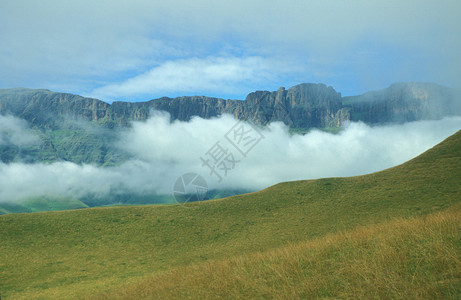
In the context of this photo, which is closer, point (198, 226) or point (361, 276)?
point (361, 276)

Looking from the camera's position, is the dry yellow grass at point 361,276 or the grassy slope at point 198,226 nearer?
the dry yellow grass at point 361,276

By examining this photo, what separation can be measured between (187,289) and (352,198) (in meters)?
39.7

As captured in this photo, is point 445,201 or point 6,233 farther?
point 6,233

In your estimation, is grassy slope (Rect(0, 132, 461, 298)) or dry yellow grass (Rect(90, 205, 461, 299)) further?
grassy slope (Rect(0, 132, 461, 298))

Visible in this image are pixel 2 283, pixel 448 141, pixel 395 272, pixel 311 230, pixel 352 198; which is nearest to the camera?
pixel 395 272

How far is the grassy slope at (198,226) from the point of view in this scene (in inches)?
1173

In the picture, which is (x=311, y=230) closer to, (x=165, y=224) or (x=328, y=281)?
(x=165, y=224)

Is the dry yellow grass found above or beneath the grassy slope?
above

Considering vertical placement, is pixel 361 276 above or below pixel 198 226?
above

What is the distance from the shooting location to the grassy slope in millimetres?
29792

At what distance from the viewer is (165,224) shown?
149ft

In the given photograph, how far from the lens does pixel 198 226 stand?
146 ft

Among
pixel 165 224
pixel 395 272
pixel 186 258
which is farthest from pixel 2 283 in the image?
pixel 395 272

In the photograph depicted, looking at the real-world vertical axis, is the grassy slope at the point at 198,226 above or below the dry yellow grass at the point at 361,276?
below
